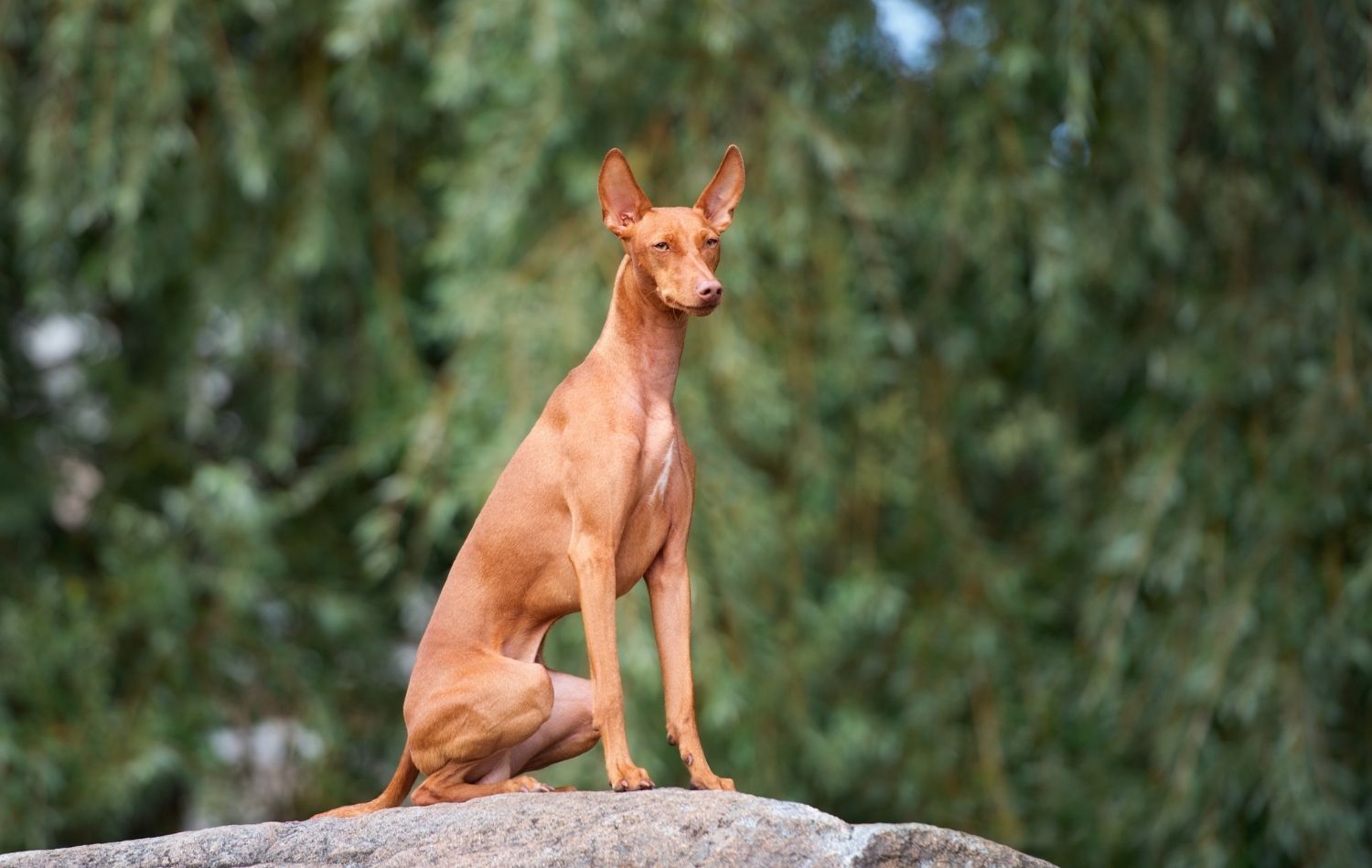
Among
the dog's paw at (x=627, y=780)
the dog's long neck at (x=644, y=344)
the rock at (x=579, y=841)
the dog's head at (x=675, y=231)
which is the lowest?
the rock at (x=579, y=841)

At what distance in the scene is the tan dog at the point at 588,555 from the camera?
12.2 ft

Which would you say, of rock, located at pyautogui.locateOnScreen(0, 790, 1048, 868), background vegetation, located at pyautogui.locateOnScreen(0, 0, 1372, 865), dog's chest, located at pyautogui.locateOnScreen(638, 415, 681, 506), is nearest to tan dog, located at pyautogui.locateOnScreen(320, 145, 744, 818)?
dog's chest, located at pyautogui.locateOnScreen(638, 415, 681, 506)

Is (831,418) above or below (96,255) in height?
below

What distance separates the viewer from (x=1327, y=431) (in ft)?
22.2

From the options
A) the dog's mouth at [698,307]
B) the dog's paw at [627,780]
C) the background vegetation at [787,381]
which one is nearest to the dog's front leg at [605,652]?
the dog's paw at [627,780]

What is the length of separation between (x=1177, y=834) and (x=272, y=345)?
14.4 ft

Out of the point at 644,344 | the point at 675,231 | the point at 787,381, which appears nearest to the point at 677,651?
the point at 644,344

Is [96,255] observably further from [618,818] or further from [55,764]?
[618,818]

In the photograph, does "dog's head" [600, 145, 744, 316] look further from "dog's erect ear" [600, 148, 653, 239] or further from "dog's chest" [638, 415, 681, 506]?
"dog's chest" [638, 415, 681, 506]

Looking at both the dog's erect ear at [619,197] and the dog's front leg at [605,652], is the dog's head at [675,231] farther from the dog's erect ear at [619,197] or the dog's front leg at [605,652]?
the dog's front leg at [605,652]

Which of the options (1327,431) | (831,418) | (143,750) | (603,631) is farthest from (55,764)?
(1327,431)

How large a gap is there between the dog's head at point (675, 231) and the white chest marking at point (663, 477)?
34 centimetres

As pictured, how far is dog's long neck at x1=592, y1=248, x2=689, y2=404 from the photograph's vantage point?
12.6 feet

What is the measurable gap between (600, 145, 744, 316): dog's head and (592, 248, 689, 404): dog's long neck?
95 mm
